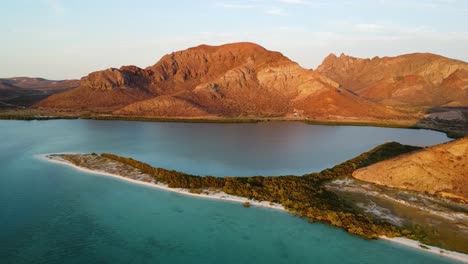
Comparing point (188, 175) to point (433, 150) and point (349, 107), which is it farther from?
point (349, 107)

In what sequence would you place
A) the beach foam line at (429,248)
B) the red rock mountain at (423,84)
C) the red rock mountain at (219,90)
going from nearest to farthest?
the beach foam line at (429,248), the red rock mountain at (219,90), the red rock mountain at (423,84)

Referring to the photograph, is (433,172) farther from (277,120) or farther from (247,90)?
(247,90)

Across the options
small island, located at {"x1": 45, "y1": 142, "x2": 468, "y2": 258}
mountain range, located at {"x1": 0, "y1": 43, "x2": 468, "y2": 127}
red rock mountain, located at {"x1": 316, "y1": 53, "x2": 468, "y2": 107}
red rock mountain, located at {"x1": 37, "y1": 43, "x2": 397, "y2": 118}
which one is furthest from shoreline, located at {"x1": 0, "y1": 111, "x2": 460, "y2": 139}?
red rock mountain, located at {"x1": 316, "y1": 53, "x2": 468, "y2": 107}

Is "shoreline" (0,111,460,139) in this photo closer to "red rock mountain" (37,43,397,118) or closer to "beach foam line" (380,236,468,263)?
"red rock mountain" (37,43,397,118)

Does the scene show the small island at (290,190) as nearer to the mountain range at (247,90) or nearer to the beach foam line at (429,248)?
the beach foam line at (429,248)

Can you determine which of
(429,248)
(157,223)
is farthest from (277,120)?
(429,248)

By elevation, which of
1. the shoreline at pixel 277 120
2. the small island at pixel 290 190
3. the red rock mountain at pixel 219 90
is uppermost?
the red rock mountain at pixel 219 90

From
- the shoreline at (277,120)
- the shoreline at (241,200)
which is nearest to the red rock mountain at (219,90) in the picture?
the shoreline at (277,120)
